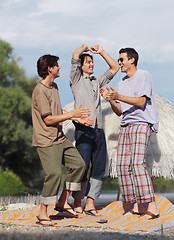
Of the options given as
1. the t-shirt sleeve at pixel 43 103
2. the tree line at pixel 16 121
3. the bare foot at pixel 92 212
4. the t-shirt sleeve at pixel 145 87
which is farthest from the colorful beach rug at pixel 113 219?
the tree line at pixel 16 121

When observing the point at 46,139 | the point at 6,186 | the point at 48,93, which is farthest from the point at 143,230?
the point at 6,186

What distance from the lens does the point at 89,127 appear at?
5004mm

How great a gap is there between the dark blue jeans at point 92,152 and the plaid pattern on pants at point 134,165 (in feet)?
0.83

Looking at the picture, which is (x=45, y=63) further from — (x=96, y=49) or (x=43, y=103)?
(x=96, y=49)

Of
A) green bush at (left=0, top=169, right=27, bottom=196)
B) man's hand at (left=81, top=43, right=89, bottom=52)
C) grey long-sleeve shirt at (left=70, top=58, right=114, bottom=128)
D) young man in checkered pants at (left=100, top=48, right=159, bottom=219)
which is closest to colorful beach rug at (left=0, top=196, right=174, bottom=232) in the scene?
young man in checkered pants at (left=100, top=48, right=159, bottom=219)

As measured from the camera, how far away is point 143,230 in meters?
4.34

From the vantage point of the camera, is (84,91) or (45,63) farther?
(84,91)

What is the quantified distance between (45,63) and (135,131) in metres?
1.45

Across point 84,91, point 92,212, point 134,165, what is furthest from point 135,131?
point 92,212

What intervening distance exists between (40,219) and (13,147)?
16.4 meters

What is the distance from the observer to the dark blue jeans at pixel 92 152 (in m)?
5.00

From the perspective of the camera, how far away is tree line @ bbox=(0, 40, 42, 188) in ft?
66.4

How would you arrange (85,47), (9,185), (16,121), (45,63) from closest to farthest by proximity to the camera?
(45,63)
(85,47)
(9,185)
(16,121)

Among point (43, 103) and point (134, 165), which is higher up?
point (43, 103)
